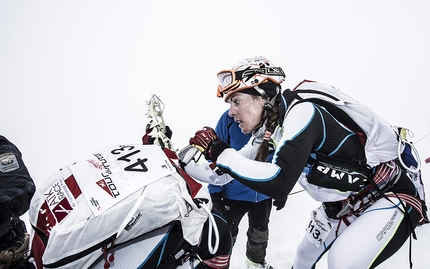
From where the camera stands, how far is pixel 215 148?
2168mm

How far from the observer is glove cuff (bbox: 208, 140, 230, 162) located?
2.16 meters

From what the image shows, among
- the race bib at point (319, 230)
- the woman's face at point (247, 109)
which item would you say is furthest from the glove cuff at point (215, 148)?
the race bib at point (319, 230)

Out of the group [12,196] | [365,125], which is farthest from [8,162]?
A: [365,125]

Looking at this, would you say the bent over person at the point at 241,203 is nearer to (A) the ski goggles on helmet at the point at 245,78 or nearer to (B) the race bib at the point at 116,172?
(A) the ski goggles on helmet at the point at 245,78

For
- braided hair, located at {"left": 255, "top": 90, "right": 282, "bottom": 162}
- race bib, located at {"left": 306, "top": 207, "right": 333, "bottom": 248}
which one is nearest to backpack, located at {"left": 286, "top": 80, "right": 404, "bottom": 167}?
braided hair, located at {"left": 255, "top": 90, "right": 282, "bottom": 162}

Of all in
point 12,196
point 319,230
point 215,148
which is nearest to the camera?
point 215,148

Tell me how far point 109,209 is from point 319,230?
1.83 meters

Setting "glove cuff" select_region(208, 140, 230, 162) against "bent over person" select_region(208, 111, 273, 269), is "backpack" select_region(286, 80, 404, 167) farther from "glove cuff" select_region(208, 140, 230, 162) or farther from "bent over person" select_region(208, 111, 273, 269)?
"bent over person" select_region(208, 111, 273, 269)

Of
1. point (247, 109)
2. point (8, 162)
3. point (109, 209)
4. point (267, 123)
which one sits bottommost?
point (8, 162)

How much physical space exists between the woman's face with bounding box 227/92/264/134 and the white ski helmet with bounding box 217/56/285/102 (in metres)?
0.07

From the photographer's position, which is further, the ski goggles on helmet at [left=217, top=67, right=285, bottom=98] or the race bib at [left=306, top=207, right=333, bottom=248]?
the race bib at [left=306, top=207, right=333, bottom=248]

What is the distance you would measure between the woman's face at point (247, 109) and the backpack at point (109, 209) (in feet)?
2.74

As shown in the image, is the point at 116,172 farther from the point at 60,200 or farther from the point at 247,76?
the point at 247,76

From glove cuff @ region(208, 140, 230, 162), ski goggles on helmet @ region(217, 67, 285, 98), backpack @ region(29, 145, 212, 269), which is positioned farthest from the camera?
ski goggles on helmet @ region(217, 67, 285, 98)
